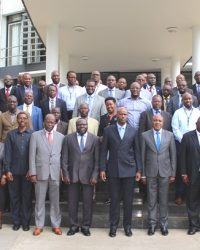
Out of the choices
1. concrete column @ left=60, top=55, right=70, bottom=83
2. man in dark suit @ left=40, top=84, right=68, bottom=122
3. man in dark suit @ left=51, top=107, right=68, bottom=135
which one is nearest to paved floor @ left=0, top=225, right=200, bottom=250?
man in dark suit @ left=51, top=107, right=68, bottom=135

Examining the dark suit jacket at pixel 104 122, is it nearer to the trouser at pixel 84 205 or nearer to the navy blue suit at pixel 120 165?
the navy blue suit at pixel 120 165

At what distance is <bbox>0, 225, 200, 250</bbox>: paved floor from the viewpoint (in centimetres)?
646

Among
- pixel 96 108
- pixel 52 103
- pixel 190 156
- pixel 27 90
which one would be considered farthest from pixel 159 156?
pixel 27 90

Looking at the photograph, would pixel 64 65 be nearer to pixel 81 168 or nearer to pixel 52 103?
pixel 52 103

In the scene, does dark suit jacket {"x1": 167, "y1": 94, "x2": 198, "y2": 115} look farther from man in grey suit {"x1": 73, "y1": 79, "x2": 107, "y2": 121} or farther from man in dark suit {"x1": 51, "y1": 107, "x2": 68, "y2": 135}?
man in dark suit {"x1": 51, "y1": 107, "x2": 68, "y2": 135}

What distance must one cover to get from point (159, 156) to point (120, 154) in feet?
2.15

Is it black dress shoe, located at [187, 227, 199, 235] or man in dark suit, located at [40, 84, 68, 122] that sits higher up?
man in dark suit, located at [40, 84, 68, 122]

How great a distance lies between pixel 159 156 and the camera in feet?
23.4

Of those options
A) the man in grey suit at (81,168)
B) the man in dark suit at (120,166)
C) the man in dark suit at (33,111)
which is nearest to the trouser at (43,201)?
the man in grey suit at (81,168)

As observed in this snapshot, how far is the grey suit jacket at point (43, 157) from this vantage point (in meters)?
7.14

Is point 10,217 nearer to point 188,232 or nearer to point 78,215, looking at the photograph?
point 78,215

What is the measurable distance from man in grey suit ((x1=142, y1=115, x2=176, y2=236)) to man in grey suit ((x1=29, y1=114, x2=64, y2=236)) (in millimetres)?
1490

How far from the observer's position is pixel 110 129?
282 inches

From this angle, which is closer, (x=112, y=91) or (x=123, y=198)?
(x=123, y=198)
